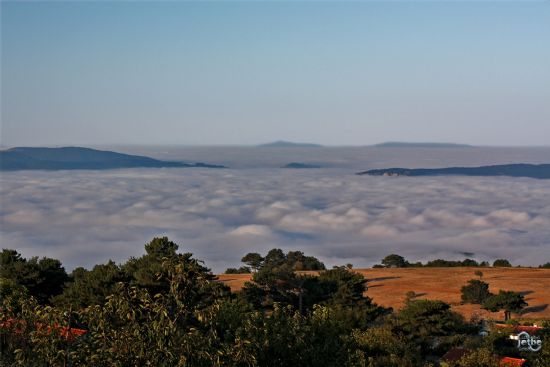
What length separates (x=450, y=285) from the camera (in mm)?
54594

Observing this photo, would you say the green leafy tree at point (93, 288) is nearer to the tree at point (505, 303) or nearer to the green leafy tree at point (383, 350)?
the green leafy tree at point (383, 350)

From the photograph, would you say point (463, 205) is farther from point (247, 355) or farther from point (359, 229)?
point (247, 355)

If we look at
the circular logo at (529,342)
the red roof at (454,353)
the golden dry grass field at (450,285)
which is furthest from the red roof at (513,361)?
the golden dry grass field at (450,285)

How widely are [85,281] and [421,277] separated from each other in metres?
38.1

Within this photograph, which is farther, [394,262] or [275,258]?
[275,258]

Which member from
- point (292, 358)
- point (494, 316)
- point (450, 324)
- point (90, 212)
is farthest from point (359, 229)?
point (292, 358)

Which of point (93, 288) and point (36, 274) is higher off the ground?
point (93, 288)

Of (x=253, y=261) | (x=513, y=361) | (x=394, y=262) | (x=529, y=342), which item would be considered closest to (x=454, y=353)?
(x=529, y=342)

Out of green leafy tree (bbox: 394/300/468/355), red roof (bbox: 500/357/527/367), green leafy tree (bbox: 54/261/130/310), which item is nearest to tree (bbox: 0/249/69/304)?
green leafy tree (bbox: 54/261/130/310)

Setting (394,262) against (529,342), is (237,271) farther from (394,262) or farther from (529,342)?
(529,342)

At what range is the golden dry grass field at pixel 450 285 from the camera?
44.1 m

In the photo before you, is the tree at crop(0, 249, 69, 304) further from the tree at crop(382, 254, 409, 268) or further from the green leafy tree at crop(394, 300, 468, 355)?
the tree at crop(382, 254, 409, 268)

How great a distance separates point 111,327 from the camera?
38.4 feet

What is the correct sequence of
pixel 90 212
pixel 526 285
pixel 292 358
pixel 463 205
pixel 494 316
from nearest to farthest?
pixel 292 358, pixel 494 316, pixel 526 285, pixel 90 212, pixel 463 205
